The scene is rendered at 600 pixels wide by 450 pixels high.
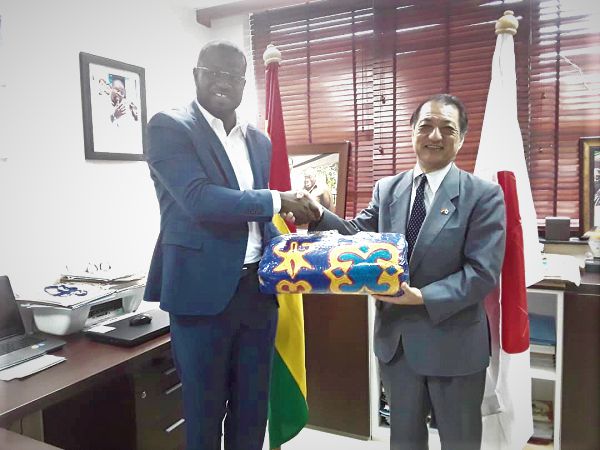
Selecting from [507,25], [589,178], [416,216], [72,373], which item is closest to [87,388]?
[72,373]

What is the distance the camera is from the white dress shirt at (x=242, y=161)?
1.14 meters

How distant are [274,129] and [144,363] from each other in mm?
826

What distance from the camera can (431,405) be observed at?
1.33 m

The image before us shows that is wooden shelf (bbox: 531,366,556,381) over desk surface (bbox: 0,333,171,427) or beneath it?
beneath

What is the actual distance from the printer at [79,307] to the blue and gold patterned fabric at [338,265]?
0.65 meters

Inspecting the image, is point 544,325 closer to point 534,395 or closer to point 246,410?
point 534,395

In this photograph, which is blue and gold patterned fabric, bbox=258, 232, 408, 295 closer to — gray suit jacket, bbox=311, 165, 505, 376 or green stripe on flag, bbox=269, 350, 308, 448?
gray suit jacket, bbox=311, 165, 505, 376

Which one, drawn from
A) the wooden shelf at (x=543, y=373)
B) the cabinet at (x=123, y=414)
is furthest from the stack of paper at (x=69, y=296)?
the wooden shelf at (x=543, y=373)

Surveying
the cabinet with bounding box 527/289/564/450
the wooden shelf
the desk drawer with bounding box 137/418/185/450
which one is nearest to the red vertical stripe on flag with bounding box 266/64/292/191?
the desk drawer with bounding box 137/418/185/450

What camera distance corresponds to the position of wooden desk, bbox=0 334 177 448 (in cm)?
114

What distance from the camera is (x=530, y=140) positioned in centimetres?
154

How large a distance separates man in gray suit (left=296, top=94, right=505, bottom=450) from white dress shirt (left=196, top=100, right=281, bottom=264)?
0.20 metres

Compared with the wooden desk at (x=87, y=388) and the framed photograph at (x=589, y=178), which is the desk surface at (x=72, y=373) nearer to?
the wooden desk at (x=87, y=388)

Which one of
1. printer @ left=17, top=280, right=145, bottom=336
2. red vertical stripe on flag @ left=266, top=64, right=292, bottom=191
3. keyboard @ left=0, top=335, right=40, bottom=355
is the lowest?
keyboard @ left=0, top=335, right=40, bottom=355
